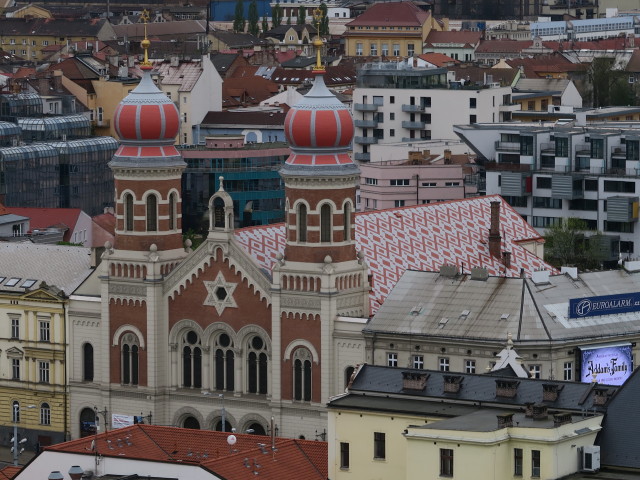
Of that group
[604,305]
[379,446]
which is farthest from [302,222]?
[379,446]

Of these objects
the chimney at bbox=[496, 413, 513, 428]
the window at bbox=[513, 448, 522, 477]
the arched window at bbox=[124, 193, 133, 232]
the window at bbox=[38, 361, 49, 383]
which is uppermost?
the arched window at bbox=[124, 193, 133, 232]

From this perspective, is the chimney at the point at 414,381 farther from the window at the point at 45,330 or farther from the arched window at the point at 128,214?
the window at the point at 45,330

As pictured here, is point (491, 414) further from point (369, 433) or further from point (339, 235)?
point (339, 235)

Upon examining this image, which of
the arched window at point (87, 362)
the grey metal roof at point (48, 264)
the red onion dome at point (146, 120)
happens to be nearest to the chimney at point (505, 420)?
the red onion dome at point (146, 120)

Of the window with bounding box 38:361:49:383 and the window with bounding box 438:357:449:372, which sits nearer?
the window with bounding box 438:357:449:372

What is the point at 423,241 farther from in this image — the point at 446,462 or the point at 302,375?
the point at 446,462

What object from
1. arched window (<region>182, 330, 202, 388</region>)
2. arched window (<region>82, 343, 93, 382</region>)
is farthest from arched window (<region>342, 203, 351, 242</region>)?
arched window (<region>82, 343, 93, 382</region>)

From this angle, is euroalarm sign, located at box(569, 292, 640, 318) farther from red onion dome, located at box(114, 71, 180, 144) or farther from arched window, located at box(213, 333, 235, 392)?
Result: red onion dome, located at box(114, 71, 180, 144)

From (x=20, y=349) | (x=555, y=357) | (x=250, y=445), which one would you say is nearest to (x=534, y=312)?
(x=555, y=357)
